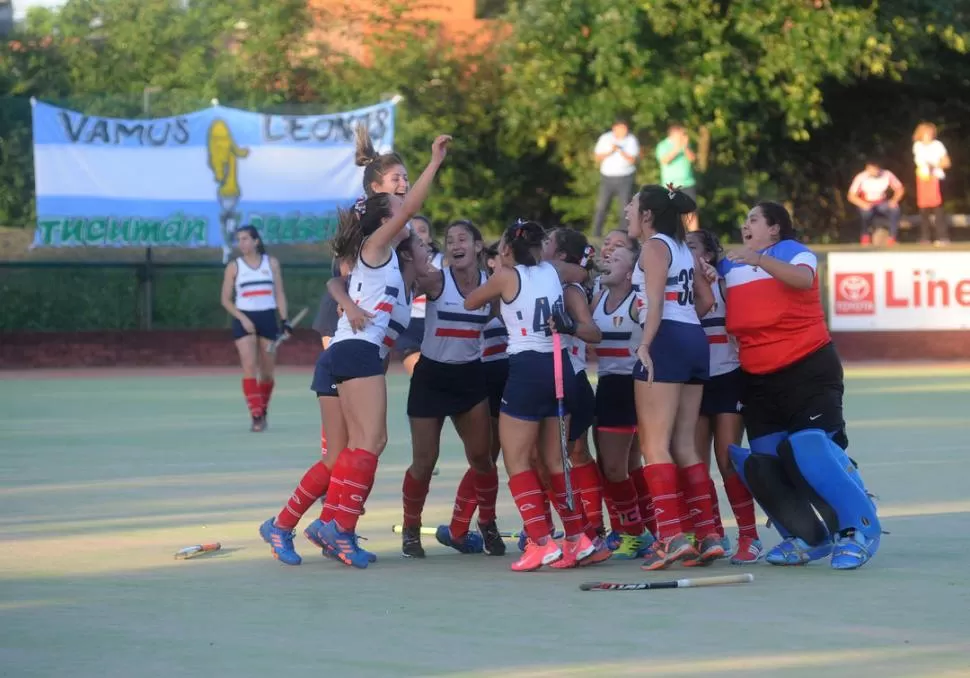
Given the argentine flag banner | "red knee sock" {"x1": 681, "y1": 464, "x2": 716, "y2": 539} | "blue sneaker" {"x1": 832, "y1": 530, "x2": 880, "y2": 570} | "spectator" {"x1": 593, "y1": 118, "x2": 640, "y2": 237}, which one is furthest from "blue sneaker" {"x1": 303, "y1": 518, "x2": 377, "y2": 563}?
"spectator" {"x1": 593, "y1": 118, "x2": 640, "y2": 237}

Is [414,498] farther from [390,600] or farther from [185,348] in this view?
[185,348]

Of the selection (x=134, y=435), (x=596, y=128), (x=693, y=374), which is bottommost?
(x=134, y=435)

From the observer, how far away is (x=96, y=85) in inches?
1358

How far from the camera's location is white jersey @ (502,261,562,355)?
905cm

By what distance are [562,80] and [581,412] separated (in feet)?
74.8

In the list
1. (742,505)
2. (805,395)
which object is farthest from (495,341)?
(805,395)

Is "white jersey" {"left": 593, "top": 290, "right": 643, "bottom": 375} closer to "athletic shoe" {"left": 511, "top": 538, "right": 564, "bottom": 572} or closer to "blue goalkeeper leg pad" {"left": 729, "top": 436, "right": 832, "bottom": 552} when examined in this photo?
"blue goalkeeper leg pad" {"left": 729, "top": 436, "right": 832, "bottom": 552}

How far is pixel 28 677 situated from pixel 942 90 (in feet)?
108

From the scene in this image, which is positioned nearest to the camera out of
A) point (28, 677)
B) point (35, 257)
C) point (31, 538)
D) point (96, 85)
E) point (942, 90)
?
point (28, 677)

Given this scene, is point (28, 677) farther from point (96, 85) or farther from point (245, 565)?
Result: point (96, 85)

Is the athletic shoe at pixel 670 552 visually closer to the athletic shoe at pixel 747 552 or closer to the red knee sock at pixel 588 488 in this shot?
the athletic shoe at pixel 747 552

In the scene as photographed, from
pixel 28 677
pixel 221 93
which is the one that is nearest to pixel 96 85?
pixel 221 93

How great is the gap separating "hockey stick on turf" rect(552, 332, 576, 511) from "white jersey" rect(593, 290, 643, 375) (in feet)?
1.45

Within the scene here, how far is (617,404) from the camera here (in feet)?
31.0
